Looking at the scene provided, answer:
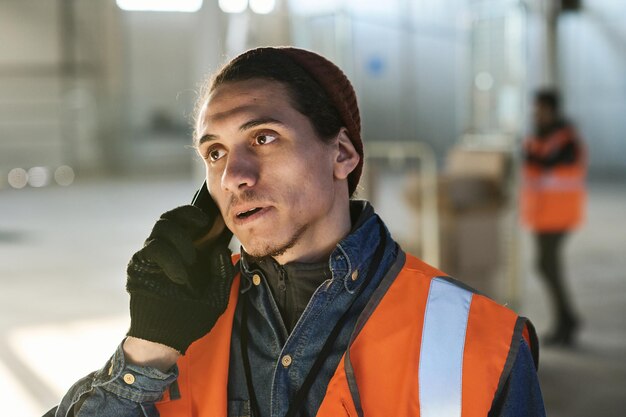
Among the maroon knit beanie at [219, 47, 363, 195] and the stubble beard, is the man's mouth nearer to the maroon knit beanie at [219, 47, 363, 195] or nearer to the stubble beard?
the stubble beard

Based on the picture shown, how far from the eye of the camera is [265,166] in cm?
146

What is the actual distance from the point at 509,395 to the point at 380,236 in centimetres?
38

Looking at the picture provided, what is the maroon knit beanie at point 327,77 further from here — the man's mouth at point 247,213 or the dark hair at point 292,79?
the man's mouth at point 247,213

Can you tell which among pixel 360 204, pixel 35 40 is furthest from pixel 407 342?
pixel 35 40

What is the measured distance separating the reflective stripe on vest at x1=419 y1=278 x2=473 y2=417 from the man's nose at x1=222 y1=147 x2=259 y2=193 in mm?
364

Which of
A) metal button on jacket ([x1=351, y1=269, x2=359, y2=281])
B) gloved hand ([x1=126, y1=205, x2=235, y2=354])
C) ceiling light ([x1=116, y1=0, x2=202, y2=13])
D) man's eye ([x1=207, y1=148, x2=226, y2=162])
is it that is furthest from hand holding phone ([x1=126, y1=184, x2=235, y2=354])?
ceiling light ([x1=116, y1=0, x2=202, y2=13])

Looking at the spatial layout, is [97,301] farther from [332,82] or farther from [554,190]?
[332,82]

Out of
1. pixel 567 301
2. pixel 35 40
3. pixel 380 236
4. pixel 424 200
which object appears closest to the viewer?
pixel 380 236

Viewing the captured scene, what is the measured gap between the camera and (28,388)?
4.87m

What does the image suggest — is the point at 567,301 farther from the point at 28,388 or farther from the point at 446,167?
the point at 28,388

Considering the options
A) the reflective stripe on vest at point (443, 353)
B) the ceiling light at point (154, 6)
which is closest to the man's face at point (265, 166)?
the reflective stripe on vest at point (443, 353)

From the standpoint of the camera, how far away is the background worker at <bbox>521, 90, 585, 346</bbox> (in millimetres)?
5832

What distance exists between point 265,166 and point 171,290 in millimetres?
263

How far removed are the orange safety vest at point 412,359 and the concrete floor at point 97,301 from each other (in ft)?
10.7
